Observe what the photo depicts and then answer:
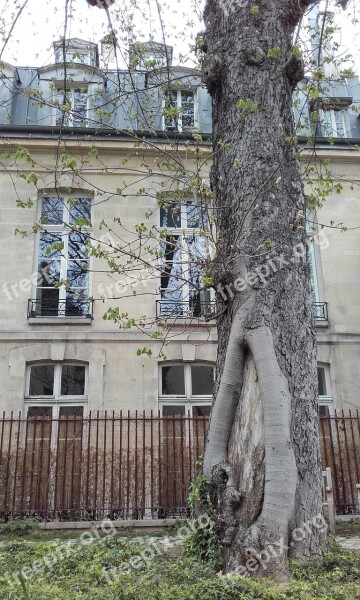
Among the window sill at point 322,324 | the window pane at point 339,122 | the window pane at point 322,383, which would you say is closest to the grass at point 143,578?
the window pane at point 322,383

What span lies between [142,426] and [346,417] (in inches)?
164

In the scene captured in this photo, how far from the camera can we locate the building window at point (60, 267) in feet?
40.6

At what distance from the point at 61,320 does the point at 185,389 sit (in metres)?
3.08

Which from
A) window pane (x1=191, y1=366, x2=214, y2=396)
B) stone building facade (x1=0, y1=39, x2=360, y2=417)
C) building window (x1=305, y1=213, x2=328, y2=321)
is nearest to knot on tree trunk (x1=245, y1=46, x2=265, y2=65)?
stone building facade (x1=0, y1=39, x2=360, y2=417)

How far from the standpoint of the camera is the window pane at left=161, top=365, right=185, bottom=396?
1233 cm

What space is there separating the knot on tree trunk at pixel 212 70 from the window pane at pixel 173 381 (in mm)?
8018

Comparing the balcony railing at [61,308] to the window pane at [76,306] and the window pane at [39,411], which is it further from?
→ the window pane at [39,411]

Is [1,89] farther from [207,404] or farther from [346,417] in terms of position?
[346,417]

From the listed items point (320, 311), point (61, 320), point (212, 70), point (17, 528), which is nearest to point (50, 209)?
point (61, 320)

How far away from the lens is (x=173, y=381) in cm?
1240

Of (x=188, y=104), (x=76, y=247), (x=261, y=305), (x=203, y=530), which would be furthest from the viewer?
(x=188, y=104)

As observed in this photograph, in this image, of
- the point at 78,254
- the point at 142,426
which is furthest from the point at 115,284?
the point at 142,426

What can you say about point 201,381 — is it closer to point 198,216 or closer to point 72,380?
point 72,380

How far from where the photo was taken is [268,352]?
4188 mm
